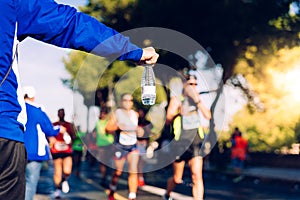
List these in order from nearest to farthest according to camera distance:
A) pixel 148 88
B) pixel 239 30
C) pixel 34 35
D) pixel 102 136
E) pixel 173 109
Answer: pixel 34 35 → pixel 148 88 → pixel 173 109 → pixel 102 136 → pixel 239 30

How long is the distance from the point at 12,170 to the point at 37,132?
14.4ft

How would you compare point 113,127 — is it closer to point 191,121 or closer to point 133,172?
point 133,172

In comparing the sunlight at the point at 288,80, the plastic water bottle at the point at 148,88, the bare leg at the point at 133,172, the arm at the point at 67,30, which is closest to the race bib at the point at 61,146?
the bare leg at the point at 133,172

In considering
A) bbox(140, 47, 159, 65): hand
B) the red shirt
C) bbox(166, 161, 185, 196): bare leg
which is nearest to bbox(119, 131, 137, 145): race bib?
bbox(166, 161, 185, 196): bare leg

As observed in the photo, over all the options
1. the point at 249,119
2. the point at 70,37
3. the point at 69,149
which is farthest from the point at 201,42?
the point at 70,37

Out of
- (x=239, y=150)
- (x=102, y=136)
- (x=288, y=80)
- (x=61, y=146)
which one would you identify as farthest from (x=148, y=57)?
(x=288, y=80)

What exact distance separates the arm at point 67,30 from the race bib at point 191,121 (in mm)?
5141

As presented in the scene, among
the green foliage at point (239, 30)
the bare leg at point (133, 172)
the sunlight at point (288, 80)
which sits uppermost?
the green foliage at point (239, 30)

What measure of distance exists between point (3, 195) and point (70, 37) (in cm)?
63

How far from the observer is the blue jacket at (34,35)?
183cm

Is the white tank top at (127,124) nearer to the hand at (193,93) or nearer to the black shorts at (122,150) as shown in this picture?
the black shorts at (122,150)

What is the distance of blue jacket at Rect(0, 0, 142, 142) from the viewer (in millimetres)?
1831

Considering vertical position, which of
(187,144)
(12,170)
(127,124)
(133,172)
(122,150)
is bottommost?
(133,172)

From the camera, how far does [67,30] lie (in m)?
1.97
